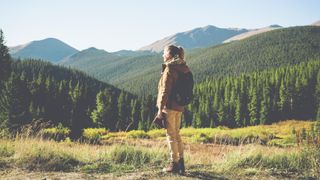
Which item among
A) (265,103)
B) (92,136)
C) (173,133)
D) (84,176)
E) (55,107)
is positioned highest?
(173,133)

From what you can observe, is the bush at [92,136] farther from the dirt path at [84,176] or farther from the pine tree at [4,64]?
the pine tree at [4,64]

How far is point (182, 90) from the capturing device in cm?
713

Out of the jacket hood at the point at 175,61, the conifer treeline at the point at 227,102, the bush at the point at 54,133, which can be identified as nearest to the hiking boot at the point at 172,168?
the jacket hood at the point at 175,61

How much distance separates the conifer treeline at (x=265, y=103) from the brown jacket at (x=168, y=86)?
293ft

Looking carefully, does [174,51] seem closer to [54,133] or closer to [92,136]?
[54,133]

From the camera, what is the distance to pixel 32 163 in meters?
7.35

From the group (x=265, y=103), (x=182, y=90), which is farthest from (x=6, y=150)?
(x=265, y=103)

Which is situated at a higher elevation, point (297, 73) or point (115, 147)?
point (297, 73)

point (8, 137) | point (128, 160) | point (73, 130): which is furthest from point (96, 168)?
point (73, 130)

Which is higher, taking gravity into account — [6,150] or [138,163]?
[6,150]

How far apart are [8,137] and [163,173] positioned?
4379mm

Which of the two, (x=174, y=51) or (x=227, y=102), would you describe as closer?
(x=174, y=51)

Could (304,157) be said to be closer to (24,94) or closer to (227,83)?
(24,94)

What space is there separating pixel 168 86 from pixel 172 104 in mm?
336
